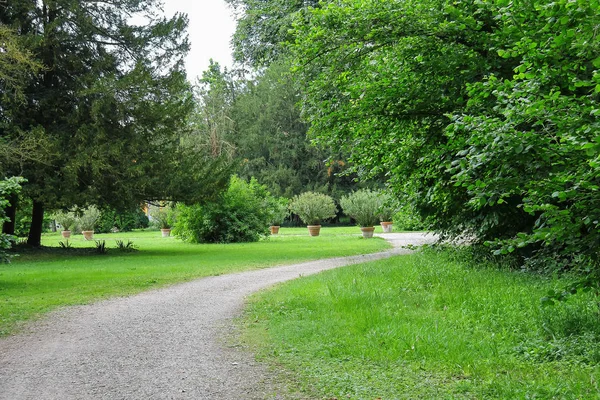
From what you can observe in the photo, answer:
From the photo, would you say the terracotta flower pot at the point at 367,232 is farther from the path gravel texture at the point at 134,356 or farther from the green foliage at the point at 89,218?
the green foliage at the point at 89,218

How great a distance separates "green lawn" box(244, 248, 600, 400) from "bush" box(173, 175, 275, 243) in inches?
677

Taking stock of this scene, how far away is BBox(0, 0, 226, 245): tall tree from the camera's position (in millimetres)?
17750

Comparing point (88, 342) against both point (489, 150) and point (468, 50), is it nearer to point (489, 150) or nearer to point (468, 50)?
point (489, 150)

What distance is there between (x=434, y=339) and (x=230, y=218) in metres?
21.1

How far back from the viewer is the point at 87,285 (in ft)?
37.3

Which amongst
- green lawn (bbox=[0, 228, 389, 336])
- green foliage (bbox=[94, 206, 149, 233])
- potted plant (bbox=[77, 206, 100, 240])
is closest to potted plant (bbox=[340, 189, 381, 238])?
green lawn (bbox=[0, 228, 389, 336])

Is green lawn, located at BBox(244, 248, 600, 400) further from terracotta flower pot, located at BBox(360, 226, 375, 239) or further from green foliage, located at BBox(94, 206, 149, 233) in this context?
green foliage, located at BBox(94, 206, 149, 233)

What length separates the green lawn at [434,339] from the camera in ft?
14.0

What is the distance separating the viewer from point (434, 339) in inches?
213

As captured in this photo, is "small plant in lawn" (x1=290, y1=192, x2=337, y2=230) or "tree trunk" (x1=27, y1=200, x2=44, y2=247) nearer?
"tree trunk" (x1=27, y1=200, x2=44, y2=247)

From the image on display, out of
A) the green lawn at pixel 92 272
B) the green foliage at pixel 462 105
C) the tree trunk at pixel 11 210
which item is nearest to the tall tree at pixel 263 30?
Answer: the green foliage at pixel 462 105

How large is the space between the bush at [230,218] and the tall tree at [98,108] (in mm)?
5025

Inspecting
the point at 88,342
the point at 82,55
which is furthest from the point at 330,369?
the point at 82,55

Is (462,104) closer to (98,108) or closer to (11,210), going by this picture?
(98,108)
